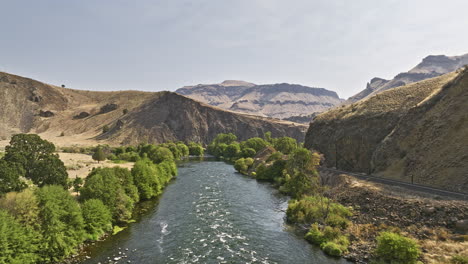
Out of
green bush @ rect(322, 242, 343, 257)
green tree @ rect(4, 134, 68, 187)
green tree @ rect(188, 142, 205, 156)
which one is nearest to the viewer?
green bush @ rect(322, 242, 343, 257)

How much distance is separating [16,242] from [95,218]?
10041 mm

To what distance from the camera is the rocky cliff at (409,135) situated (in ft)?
147

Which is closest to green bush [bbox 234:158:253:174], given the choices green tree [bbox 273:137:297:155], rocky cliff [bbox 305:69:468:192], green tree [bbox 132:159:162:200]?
green tree [bbox 273:137:297:155]

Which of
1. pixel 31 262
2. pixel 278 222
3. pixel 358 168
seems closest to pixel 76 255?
pixel 31 262

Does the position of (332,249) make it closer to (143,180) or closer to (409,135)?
(143,180)

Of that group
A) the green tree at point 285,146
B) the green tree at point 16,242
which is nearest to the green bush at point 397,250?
the green tree at point 16,242

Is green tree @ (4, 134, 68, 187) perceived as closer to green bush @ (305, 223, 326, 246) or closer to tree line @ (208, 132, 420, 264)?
tree line @ (208, 132, 420, 264)

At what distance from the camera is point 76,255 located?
2961 cm

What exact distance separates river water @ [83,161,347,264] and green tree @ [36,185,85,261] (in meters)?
2.74

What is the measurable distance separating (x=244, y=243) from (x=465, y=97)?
167 feet

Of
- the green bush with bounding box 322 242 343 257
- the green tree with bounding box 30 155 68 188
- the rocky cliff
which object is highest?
the rocky cliff

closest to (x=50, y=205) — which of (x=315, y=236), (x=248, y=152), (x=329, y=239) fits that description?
(x=315, y=236)

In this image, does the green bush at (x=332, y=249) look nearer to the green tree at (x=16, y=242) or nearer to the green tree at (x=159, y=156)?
the green tree at (x=16, y=242)

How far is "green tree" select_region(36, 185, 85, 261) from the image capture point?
27562mm
